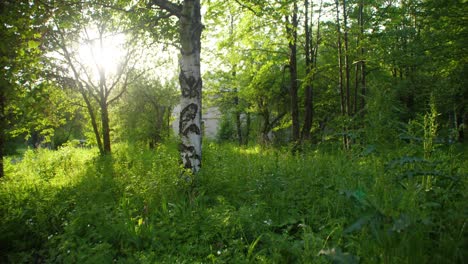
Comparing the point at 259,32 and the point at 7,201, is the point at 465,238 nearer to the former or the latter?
the point at 7,201

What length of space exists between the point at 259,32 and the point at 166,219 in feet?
29.4

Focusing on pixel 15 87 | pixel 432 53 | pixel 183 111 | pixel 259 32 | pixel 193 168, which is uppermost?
pixel 259 32

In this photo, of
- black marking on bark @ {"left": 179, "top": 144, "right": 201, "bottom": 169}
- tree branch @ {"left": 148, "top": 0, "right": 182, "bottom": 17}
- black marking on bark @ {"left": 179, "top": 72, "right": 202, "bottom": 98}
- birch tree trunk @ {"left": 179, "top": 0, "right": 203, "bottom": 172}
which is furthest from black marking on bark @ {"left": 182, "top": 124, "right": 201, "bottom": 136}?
tree branch @ {"left": 148, "top": 0, "right": 182, "bottom": 17}

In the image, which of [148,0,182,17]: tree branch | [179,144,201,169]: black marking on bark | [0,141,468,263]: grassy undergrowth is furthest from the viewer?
[148,0,182,17]: tree branch

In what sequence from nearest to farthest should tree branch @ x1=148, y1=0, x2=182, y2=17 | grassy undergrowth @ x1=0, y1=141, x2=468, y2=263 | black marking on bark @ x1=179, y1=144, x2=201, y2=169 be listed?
grassy undergrowth @ x1=0, y1=141, x2=468, y2=263, black marking on bark @ x1=179, y1=144, x2=201, y2=169, tree branch @ x1=148, y1=0, x2=182, y2=17

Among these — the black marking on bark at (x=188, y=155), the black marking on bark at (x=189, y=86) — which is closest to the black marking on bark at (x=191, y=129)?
the black marking on bark at (x=188, y=155)

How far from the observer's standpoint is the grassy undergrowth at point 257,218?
2318 mm

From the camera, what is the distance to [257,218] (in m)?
3.91

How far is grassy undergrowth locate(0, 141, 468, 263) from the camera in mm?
2318

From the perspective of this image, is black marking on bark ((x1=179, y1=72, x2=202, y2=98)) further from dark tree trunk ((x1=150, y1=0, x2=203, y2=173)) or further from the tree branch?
the tree branch

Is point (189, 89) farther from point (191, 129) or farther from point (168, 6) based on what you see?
point (168, 6)

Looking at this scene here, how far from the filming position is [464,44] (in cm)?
1020

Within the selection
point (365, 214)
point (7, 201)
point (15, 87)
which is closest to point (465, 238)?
point (365, 214)

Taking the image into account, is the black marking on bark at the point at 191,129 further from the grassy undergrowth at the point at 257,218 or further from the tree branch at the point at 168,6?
the tree branch at the point at 168,6
